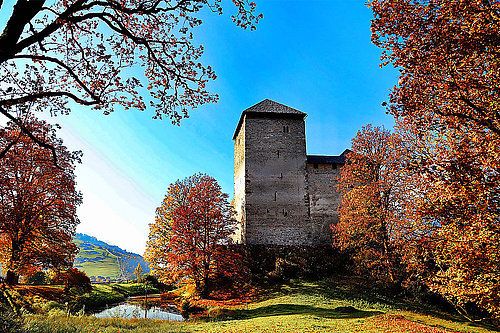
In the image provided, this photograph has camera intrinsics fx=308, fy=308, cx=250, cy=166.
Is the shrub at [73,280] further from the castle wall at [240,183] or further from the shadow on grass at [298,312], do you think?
the shadow on grass at [298,312]

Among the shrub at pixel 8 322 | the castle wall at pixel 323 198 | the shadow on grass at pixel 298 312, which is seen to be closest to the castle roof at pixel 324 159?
the castle wall at pixel 323 198

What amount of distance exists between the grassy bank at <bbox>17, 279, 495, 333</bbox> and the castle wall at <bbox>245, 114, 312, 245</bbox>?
5562 millimetres

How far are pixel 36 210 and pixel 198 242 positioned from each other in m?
9.72

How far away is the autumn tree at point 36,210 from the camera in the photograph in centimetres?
1488

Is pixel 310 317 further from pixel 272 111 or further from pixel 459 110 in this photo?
pixel 272 111

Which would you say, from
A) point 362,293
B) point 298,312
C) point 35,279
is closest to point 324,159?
point 362,293

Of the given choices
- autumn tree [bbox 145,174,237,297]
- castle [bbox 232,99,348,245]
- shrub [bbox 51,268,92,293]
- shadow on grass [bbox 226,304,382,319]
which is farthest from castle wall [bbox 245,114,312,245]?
shrub [bbox 51,268,92,293]

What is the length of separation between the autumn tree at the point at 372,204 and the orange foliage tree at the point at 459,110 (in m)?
11.6

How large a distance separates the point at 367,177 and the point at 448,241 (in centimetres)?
1476

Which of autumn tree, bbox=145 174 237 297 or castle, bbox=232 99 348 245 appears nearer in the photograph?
autumn tree, bbox=145 174 237 297

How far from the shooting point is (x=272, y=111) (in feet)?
96.9

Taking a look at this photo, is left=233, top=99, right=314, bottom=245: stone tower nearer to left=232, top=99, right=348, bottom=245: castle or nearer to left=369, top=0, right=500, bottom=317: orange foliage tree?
left=232, top=99, right=348, bottom=245: castle

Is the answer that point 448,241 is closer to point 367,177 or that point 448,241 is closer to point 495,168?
point 495,168

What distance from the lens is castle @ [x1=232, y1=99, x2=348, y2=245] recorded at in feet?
89.0
